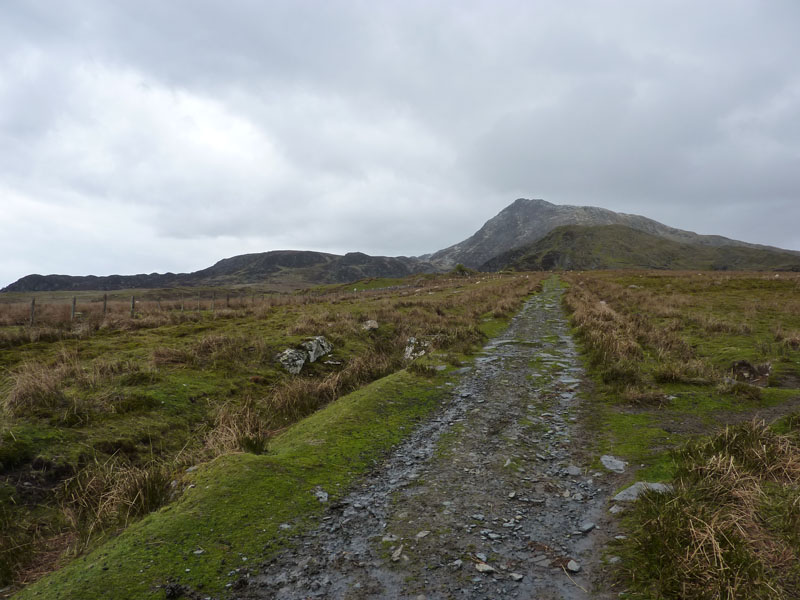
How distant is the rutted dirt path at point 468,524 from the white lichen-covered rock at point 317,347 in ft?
25.8

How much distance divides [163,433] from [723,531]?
10688mm

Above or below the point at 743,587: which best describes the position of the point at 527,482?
below

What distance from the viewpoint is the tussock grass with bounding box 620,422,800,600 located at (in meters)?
3.58

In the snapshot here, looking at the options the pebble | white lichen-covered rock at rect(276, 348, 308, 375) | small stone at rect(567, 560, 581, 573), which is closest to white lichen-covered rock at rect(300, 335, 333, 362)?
white lichen-covered rock at rect(276, 348, 308, 375)

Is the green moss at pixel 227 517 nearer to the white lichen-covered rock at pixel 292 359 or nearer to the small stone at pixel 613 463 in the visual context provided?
the small stone at pixel 613 463

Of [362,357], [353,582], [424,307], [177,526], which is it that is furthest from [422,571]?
[424,307]

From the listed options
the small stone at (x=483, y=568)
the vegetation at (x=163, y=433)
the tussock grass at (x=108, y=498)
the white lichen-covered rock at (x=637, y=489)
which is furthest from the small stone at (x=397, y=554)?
the tussock grass at (x=108, y=498)

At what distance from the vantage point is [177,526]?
17.2 ft

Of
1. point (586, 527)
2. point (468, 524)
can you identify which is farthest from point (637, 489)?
point (468, 524)

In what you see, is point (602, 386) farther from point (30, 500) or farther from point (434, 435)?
point (30, 500)

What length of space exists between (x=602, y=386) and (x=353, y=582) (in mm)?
9875

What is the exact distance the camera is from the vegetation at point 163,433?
5559 millimetres

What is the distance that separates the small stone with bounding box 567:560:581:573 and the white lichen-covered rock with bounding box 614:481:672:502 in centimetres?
155

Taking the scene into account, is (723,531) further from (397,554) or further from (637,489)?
(397,554)
